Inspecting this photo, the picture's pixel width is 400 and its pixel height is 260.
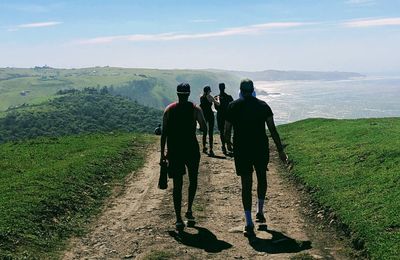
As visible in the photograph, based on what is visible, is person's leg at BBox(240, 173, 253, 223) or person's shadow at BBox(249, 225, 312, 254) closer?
person's shadow at BBox(249, 225, 312, 254)

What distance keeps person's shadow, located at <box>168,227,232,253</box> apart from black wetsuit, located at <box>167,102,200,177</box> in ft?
4.78

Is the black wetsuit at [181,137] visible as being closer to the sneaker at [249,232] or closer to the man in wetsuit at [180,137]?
the man in wetsuit at [180,137]

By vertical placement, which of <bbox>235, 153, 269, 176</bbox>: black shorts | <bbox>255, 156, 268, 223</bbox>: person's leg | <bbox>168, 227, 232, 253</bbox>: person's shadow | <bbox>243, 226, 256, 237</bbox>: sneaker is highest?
<bbox>235, 153, 269, 176</bbox>: black shorts

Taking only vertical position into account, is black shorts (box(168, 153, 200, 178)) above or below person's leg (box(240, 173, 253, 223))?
above

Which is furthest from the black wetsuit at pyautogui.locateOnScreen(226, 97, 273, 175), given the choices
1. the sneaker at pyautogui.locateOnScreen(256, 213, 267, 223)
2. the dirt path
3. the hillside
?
the hillside

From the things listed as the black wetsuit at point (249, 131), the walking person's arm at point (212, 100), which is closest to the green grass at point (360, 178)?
the black wetsuit at point (249, 131)

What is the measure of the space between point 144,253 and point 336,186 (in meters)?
7.35

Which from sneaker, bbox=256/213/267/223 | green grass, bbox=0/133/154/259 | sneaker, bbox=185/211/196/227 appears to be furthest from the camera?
sneaker, bbox=185/211/196/227

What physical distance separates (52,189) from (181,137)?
634 centimetres

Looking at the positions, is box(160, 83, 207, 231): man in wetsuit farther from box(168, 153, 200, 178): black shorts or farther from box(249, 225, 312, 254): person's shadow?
box(249, 225, 312, 254): person's shadow

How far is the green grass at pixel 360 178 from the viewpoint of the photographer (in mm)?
9766

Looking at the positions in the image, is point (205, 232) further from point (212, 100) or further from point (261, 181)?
point (212, 100)

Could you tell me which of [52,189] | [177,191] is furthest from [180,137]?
[52,189]

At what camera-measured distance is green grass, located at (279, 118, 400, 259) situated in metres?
9.77
